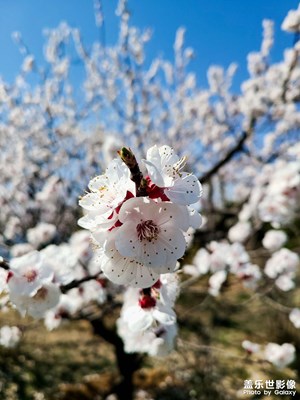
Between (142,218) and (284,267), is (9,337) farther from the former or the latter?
(284,267)

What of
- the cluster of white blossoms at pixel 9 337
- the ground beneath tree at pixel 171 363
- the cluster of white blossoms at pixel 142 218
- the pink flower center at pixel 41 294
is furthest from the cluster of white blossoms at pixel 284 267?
the cluster of white blossoms at pixel 142 218

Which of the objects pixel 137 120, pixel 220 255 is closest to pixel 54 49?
pixel 137 120

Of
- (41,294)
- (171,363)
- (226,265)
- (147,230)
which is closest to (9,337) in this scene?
(41,294)

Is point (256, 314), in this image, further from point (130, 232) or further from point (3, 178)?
point (130, 232)

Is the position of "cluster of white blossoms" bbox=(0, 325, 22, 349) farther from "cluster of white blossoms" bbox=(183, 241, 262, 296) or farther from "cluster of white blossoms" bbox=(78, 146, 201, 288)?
"cluster of white blossoms" bbox=(78, 146, 201, 288)

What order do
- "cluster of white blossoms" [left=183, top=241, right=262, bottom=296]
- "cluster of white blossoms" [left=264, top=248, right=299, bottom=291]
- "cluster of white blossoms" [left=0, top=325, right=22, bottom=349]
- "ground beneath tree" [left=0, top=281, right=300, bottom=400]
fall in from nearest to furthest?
"cluster of white blossoms" [left=0, top=325, right=22, bottom=349], "cluster of white blossoms" [left=183, top=241, right=262, bottom=296], "cluster of white blossoms" [left=264, top=248, right=299, bottom=291], "ground beneath tree" [left=0, top=281, right=300, bottom=400]

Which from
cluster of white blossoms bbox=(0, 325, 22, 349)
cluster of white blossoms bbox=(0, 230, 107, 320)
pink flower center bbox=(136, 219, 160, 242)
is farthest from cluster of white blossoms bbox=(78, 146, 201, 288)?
cluster of white blossoms bbox=(0, 325, 22, 349)

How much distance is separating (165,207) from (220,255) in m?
2.78

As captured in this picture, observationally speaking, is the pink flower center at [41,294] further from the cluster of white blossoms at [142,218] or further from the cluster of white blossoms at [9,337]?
the cluster of white blossoms at [9,337]

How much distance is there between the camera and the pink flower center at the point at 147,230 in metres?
0.95

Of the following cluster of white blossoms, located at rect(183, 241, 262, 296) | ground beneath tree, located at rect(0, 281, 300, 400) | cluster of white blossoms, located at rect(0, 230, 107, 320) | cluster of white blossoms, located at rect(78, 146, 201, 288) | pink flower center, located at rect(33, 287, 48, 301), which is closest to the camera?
cluster of white blossoms, located at rect(78, 146, 201, 288)

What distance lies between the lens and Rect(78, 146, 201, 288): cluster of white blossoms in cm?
88

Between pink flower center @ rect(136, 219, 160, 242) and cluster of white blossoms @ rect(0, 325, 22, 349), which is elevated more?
pink flower center @ rect(136, 219, 160, 242)

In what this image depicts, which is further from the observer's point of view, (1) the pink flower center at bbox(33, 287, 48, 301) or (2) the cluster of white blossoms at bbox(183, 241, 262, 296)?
(2) the cluster of white blossoms at bbox(183, 241, 262, 296)
